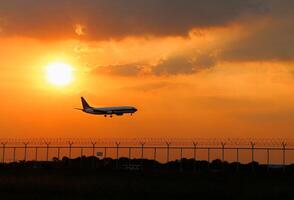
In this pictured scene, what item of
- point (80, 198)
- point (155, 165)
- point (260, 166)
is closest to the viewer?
point (80, 198)

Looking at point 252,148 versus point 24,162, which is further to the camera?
point 24,162

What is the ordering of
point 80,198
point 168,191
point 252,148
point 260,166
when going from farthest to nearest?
point 260,166
point 252,148
point 168,191
point 80,198

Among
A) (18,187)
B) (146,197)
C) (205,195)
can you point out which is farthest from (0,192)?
(205,195)

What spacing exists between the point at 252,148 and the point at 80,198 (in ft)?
184

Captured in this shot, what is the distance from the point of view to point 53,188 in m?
56.3

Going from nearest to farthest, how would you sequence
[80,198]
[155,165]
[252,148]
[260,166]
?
[80,198], [252,148], [260,166], [155,165]

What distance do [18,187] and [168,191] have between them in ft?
45.5

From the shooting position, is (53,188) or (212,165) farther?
(212,165)

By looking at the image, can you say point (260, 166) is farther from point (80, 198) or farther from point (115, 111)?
point (80, 198)

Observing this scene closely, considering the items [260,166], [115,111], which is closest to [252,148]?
[260,166]

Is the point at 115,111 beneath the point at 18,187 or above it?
above

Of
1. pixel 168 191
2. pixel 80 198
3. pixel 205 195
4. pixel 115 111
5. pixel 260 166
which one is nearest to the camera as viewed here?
pixel 80 198

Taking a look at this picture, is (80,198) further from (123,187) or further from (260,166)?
(260,166)

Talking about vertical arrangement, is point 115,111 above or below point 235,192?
above
